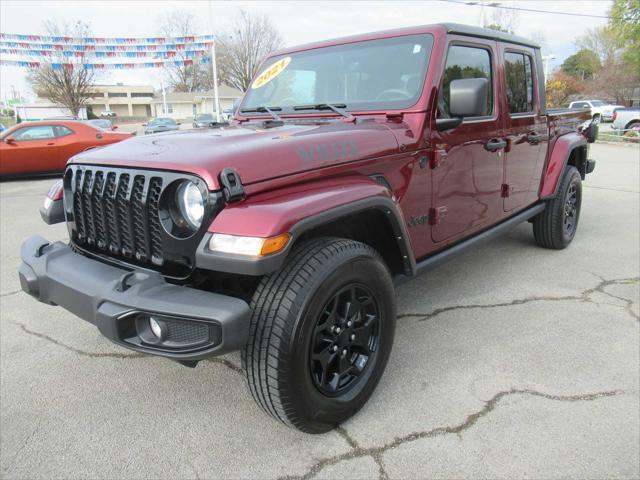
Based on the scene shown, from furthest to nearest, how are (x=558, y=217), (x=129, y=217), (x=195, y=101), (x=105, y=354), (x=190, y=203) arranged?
1. (x=195, y=101)
2. (x=558, y=217)
3. (x=105, y=354)
4. (x=129, y=217)
5. (x=190, y=203)

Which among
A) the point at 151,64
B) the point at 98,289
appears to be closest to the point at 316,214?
the point at 98,289

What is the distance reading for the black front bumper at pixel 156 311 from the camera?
178 cm

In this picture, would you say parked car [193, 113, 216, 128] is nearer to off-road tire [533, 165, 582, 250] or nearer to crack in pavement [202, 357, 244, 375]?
crack in pavement [202, 357, 244, 375]

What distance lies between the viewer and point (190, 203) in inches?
78.0

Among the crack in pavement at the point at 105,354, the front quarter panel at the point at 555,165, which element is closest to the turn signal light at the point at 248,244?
the crack in pavement at the point at 105,354

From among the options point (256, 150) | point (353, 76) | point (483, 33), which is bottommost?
point (256, 150)

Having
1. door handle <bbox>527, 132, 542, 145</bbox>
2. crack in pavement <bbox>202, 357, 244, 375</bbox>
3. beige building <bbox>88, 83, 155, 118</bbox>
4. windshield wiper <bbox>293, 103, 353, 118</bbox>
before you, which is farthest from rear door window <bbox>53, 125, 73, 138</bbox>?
beige building <bbox>88, 83, 155, 118</bbox>

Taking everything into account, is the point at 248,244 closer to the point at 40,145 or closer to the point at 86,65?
the point at 40,145

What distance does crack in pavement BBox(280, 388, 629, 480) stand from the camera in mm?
2080

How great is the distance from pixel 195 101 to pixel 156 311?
222ft

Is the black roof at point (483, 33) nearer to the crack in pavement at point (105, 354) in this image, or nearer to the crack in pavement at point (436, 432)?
the crack in pavement at point (436, 432)

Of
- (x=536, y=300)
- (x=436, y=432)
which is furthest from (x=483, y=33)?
(x=436, y=432)

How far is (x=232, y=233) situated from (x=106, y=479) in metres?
1.17

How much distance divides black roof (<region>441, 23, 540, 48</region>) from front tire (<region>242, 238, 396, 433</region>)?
175 cm
